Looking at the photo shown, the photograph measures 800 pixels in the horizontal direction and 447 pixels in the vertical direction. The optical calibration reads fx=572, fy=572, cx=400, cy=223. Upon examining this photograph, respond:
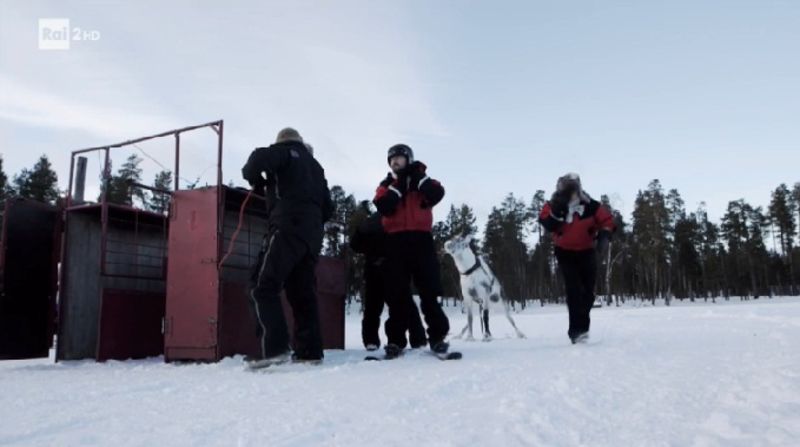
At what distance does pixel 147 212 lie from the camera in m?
7.99

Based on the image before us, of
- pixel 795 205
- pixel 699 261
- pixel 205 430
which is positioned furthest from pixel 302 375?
pixel 795 205

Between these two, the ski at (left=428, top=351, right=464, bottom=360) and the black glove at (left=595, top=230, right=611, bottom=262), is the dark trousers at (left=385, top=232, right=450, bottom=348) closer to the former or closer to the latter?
the ski at (left=428, top=351, right=464, bottom=360)

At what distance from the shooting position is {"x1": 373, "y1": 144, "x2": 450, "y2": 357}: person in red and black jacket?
565 centimetres

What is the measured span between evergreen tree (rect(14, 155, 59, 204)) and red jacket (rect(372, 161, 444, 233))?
47247 mm

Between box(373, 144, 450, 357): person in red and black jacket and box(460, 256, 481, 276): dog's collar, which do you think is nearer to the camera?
box(373, 144, 450, 357): person in red and black jacket

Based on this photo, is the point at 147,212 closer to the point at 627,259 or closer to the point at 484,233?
the point at 484,233

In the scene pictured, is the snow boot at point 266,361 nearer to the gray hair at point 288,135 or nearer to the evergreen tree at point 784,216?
the gray hair at point 288,135

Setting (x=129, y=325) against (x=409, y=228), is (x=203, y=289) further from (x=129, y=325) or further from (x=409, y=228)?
(x=409, y=228)

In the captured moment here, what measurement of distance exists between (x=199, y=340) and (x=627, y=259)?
66.2 meters

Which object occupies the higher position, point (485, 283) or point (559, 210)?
point (559, 210)

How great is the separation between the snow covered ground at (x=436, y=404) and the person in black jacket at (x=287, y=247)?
34cm

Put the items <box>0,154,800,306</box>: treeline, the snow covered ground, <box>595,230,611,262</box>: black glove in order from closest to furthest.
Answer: the snow covered ground < <box>595,230,611,262</box>: black glove < <box>0,154,800,306</box>: treeline

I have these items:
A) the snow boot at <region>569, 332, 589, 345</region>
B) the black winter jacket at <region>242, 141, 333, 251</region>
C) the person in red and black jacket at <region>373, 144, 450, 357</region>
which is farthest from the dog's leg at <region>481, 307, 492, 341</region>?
the black winter jacket at <region>242, 141, 333, 251</region>

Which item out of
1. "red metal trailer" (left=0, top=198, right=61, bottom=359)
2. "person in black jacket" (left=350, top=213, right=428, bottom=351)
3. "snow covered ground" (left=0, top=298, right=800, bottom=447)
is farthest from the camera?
"person in black jacket" (left=350, top=213, right=428, bottom=351)
